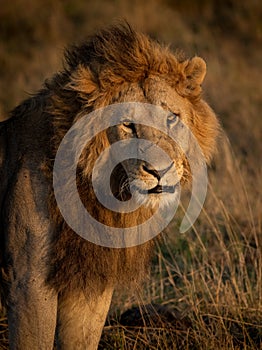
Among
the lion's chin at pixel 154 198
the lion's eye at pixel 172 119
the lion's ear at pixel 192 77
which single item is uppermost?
the lion's ear at pixel 192 77

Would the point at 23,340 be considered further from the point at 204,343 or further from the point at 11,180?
the point at 204,343

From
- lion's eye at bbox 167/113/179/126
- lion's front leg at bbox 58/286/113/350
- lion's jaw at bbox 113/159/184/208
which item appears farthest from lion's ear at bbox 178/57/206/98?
lion's front leg at bbox 58/286/113/350

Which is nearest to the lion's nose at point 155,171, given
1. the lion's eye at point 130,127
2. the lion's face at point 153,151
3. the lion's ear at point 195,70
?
the lion's face at point 153,151

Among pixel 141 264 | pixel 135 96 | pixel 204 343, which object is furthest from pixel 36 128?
pixel 204 343

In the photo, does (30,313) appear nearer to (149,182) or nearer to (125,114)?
(149,182)

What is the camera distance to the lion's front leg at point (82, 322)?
4.36 metres

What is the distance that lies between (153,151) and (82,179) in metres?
0.42

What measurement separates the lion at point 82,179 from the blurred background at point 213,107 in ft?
1.58

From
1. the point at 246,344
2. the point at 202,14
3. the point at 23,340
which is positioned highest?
the point at 202,14

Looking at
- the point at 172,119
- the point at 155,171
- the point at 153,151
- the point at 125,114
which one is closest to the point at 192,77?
the point at 172,119

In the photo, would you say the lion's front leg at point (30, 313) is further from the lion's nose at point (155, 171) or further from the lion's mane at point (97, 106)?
the lion's nose at point (155, 171)

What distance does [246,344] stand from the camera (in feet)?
16.2

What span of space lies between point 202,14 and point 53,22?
345 centimetres

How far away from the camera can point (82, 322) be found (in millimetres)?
4414
